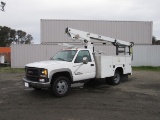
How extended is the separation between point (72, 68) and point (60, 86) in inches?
35.9

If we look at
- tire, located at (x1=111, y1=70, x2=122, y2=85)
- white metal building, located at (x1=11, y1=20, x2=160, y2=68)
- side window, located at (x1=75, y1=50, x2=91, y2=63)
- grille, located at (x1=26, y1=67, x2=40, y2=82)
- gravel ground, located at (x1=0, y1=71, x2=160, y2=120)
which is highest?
white metal building, located at (x1=11, y1=20, x2=160, y2=68)

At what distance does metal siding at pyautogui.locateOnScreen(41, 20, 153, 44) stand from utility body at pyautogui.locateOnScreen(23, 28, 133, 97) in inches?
606

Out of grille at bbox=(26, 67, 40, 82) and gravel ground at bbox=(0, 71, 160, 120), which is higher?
grille at bbox=(26, 67, 40, 82)

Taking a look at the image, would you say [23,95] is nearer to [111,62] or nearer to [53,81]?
[53,81]

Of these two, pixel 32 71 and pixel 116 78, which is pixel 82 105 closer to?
pixel 32 71

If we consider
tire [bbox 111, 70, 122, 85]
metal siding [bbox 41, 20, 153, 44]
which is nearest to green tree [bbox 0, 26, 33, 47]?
metal siding [bbox 41, 20, 153, 44]

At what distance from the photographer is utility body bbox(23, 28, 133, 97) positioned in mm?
7814

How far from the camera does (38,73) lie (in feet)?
25.7

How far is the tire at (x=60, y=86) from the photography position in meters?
7.92

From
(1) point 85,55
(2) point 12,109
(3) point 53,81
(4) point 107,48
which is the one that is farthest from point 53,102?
(4) point 107,48

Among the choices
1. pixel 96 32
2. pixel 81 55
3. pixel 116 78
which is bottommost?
pixel 116 78

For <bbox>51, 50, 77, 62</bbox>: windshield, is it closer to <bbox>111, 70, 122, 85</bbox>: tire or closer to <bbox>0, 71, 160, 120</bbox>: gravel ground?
<bbox>0, 71, 160, 120</bbox>: gravel ground

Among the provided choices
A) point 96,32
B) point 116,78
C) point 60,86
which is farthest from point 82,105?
point 96,32

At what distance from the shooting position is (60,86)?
810cm
